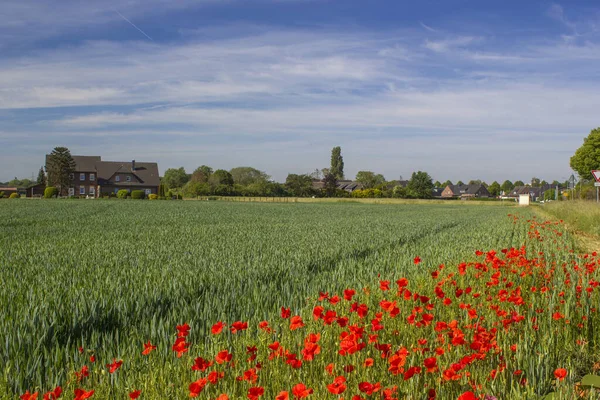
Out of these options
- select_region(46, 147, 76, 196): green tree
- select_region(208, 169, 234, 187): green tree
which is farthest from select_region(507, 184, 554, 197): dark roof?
select_region(46, 147, 76, 196): green tree

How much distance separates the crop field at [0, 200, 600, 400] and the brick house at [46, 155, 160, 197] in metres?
92.6

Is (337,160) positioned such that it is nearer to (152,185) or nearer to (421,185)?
(421,185)

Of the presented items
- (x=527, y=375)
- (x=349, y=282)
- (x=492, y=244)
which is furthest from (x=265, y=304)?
(x=492, y=244)

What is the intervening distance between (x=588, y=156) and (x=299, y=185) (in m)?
61.6

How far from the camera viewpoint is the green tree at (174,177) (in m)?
139

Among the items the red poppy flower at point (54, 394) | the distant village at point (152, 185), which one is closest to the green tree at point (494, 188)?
the distant village at point (152, 185)

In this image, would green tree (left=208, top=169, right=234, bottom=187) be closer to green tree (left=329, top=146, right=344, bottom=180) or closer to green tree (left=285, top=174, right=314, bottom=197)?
green tree (left=285, top=174, right=314, bottom=197)

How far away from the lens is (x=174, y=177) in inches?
5566

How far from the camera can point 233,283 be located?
7.73 meters

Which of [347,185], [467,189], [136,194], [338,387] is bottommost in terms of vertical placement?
[338,387]

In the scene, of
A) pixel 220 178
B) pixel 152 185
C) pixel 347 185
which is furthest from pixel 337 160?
pixel 152 185

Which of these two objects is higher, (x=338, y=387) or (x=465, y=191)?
(x=465, y=191)

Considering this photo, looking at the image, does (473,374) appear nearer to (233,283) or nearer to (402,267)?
(233,283)

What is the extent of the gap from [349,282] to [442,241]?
826 centimetres
